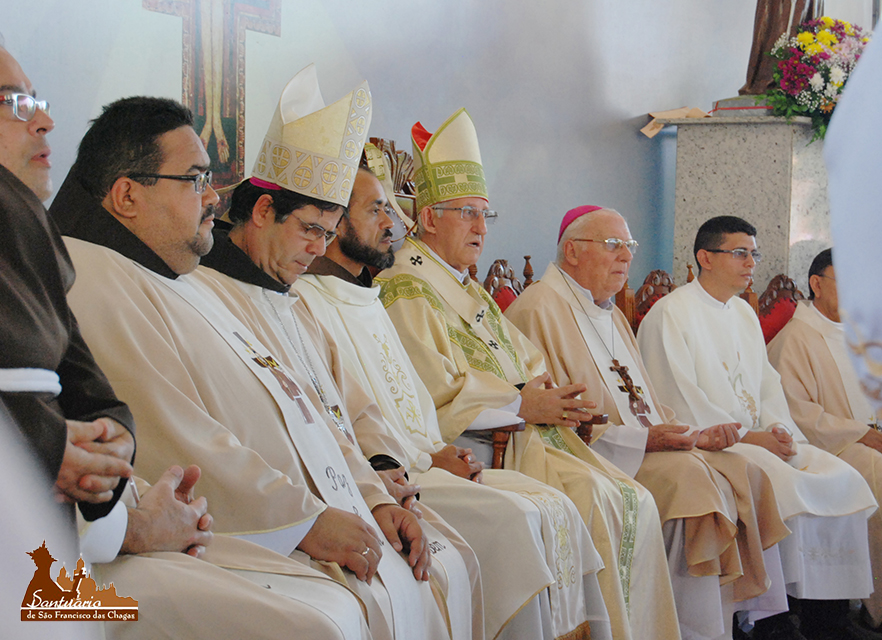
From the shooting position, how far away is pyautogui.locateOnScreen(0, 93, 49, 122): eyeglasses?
2.07 metres

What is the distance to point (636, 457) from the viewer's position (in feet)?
14.3

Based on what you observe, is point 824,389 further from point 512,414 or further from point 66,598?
point 66,598

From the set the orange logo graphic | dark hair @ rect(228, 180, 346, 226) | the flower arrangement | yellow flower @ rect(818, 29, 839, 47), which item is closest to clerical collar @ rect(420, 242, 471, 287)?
dark hair @ rect(228, 180, 346, 226)

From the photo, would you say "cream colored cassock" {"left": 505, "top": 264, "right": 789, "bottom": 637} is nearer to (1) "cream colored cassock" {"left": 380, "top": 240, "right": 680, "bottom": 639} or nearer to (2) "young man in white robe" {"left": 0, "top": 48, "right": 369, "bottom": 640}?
(1) "cream colored cassock" {"left": 380, "top": 240, "right": 680, "bottom": 639}

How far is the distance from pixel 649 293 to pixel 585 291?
1.04 metres

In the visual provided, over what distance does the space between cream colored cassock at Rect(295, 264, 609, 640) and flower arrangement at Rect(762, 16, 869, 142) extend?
185 inches

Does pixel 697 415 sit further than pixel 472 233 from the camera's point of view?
Yes

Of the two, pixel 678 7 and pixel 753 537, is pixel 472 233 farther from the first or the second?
pixel 678 7

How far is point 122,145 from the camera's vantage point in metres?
2.49

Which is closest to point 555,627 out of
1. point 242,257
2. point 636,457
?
point 636,457

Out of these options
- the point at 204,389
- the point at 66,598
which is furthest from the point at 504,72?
the point at 66,598

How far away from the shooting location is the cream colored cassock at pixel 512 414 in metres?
3.66

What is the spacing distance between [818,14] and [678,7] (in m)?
1.13

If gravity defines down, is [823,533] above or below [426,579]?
below
